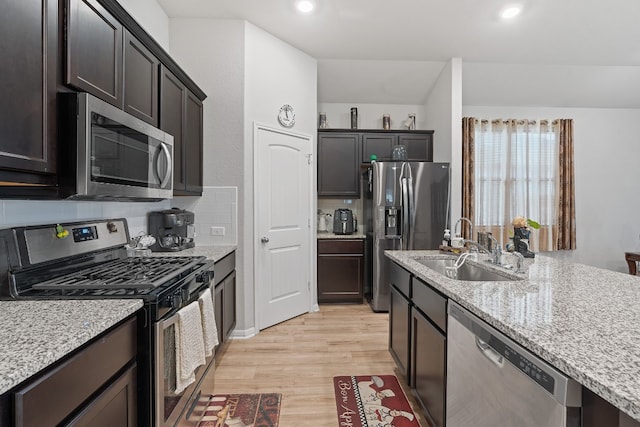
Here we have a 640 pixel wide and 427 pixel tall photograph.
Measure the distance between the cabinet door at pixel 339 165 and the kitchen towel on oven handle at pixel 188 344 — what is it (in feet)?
9.61

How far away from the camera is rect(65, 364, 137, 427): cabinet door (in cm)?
95

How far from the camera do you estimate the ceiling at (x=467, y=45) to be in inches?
118

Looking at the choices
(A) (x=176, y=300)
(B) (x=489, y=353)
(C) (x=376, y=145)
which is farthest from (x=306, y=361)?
(C) (x=376, y=145)

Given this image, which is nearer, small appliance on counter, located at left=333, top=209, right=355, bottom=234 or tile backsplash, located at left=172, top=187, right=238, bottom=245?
tile backsplash, located at left=172, top=187, right=238, bottom=245

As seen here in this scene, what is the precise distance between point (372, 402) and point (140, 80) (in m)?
2.48

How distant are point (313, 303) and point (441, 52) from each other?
3292mm

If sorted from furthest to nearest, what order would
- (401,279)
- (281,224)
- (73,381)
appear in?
(281,224) → (401,279) → (73,381)

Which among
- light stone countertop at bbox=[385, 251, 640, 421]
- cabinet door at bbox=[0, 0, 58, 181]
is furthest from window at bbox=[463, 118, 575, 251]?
cabinet door at bbox=[0, 0, 58, 181]

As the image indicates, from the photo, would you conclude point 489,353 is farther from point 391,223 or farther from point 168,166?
point 391,223

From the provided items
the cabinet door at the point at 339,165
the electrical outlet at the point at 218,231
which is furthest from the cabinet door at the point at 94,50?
the cabinet door at the point at 339,165

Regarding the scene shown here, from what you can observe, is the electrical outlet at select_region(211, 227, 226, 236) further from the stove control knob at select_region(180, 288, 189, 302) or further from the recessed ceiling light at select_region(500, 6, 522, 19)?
the recessed ceiling light at select_region(500, 6, 522, 19)

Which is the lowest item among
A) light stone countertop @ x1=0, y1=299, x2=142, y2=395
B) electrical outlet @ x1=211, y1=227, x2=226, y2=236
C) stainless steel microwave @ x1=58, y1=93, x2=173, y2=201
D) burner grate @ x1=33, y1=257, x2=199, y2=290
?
light stone countertop @ x1=0, y1=299, x2=142, y2=395

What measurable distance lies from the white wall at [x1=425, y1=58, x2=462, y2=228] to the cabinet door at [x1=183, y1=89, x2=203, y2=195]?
279 centimetres

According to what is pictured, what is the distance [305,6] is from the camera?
116 inches
